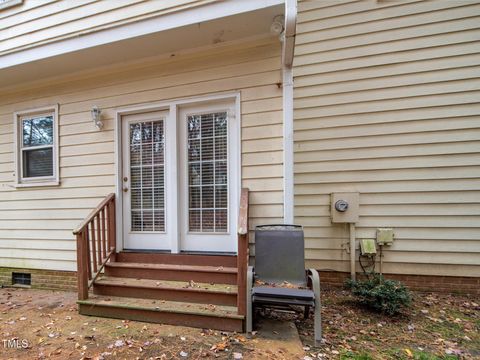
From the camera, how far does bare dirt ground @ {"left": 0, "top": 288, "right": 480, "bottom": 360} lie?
2146 mm

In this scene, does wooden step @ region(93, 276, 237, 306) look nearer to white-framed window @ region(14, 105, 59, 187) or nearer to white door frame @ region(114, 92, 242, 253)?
white door frame @ region(114, 92, 242, 253)

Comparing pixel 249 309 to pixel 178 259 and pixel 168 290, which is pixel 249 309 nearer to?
pixel 168 290

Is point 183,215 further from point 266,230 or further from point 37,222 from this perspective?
point 37,222

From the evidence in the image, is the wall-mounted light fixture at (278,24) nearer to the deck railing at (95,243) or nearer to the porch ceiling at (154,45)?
the porch ceiling at (154,45)

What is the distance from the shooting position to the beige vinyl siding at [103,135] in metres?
3.01

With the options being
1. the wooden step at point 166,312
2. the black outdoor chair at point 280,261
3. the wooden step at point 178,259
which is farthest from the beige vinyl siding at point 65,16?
the wooden step at point 166,312

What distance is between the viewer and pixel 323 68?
362 centimetres

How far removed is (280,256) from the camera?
269 centimetres

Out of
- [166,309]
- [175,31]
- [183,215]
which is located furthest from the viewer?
[183,215]

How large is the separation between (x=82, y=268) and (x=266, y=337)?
206 cm

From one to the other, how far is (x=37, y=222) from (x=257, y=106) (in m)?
3.64

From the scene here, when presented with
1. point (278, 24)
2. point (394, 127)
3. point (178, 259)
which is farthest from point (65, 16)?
point (394, 127)

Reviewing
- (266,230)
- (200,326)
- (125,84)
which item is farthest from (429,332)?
(125,84)

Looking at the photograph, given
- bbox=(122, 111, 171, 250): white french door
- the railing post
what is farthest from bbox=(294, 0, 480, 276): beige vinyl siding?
the railing post
